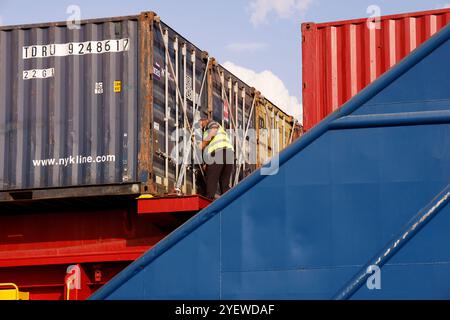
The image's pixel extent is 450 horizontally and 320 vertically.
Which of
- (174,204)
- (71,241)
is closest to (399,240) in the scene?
(174,204)

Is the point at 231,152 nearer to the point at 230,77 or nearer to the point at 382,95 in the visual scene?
the point at 230,77

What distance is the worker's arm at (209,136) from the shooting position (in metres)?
15.5

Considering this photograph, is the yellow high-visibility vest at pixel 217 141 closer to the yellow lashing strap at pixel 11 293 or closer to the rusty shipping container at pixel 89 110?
the rusty shipping container at pixel 89 110

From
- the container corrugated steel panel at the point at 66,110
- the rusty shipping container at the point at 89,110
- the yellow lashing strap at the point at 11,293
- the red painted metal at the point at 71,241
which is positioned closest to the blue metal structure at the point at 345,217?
the red painted metal at the point at 71,241

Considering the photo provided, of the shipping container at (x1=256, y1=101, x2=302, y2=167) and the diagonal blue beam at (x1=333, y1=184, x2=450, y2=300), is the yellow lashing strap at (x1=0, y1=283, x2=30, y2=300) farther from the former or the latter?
the shipping container at (x1=256, y1=101, x2=302, y2=167)

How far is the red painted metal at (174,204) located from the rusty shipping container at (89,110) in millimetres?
621

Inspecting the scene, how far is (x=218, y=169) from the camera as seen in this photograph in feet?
52.0

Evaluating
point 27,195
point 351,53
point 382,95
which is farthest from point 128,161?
point 382,95

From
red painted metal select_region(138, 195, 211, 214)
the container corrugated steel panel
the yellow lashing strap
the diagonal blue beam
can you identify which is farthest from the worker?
the diagonal blue beam

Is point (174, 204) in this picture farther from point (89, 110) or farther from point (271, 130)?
point (271, 130)

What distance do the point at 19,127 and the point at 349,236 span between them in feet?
22.9

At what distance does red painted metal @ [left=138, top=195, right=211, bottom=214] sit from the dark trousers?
2487 millimetres

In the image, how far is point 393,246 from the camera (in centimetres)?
949

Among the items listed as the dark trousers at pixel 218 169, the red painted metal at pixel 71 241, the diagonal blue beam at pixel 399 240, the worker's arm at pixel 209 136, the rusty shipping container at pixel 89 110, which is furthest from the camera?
the dark trousers at pixel 218 169
